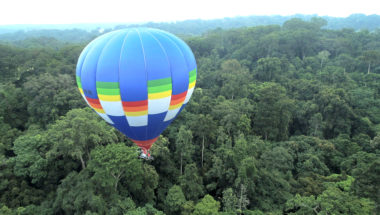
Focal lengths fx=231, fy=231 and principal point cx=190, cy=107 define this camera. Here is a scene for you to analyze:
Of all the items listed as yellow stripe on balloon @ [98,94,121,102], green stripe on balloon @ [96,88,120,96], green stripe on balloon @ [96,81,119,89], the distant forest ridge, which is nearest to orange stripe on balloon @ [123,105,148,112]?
yellow stripe on balloon @ [98,94,121,102]

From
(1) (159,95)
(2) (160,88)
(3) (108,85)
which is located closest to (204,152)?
(1) (159,95)

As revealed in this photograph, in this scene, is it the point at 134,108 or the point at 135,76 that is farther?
the point at 134,108

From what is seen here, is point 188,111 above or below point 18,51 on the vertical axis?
below

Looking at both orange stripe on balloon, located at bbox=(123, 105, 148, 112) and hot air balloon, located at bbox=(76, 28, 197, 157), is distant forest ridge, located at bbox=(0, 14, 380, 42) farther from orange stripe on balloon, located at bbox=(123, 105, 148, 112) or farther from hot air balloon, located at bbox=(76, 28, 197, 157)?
orange stripe on balloon, located at bbox=(123, 105, 148, 112)

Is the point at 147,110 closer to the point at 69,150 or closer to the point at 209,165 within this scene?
the point at 69,150

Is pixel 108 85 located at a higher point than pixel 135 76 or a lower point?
lower

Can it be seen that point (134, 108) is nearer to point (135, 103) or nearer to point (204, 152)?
point (135, 103)

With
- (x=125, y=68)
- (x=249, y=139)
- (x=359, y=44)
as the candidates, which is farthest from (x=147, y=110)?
(x=359, y=44)
